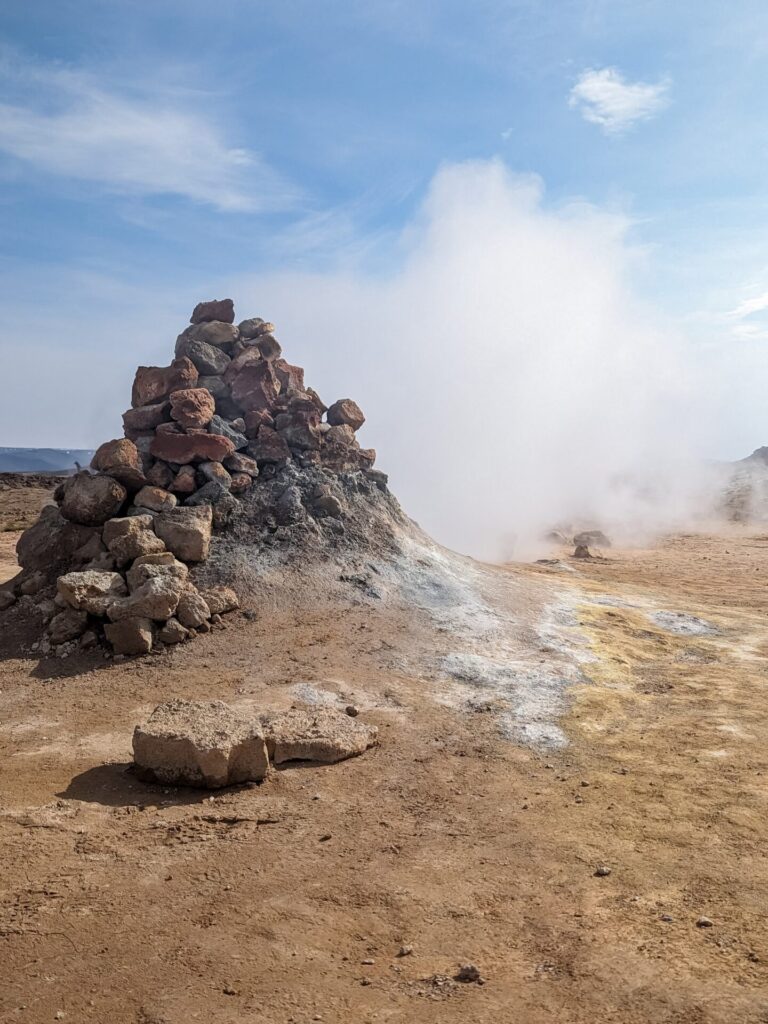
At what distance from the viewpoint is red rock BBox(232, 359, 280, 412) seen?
8.58 meters

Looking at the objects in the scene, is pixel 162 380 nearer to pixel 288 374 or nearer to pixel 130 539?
pixel 288 374

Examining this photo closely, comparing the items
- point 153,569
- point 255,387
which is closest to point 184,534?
point 153,569

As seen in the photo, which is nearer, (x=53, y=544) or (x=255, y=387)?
(x=53, y=544)

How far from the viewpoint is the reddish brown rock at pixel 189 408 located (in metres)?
7.73

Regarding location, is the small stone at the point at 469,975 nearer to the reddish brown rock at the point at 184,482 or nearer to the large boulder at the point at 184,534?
the large boulder at the point at 184,534

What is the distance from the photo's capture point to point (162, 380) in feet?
26.9

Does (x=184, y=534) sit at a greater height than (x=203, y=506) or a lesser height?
lesser

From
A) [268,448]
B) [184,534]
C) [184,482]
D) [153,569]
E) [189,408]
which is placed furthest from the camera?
[268,448]

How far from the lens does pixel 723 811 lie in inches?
154

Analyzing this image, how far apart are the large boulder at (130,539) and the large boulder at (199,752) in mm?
2754

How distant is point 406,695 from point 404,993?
10.3 ft

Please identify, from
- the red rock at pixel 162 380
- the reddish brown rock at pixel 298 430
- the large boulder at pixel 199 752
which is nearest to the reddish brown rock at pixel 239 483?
the reddish brown rock at pixel 298 430

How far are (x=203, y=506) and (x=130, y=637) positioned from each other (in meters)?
1.69

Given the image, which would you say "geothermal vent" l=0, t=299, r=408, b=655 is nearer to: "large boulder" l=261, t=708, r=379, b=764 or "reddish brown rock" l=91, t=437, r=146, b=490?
"reddish brown rock" l=91, t=437, r=146, b=490
